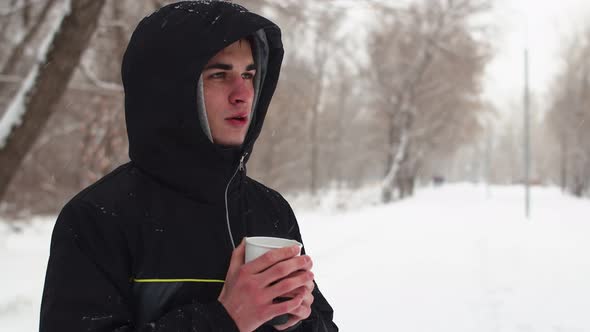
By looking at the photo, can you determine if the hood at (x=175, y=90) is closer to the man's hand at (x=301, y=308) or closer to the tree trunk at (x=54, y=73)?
the man's hand at (x=301, y=308)

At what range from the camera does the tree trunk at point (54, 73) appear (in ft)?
14.4

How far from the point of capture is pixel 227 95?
1.39 m

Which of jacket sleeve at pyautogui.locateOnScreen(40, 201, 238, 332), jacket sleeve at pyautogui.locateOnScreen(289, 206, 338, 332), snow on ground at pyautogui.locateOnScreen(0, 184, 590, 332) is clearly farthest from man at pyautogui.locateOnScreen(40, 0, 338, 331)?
snow on ground at pyautogui.locateOnScreen(0, 184, 590, 332)

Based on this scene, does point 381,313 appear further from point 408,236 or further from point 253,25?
point 408,236

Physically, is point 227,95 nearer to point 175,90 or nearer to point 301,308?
point 175,90

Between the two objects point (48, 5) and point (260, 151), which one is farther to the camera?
point (260, 151)

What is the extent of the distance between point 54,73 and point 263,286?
4.13 meters

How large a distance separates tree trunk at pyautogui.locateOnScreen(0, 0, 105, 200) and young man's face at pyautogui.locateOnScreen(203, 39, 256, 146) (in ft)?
12.0

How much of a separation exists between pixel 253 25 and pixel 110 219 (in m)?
0.71

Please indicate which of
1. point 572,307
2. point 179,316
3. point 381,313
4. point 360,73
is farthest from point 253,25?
point 360,73

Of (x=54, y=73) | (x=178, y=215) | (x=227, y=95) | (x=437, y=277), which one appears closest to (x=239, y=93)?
(x=227, y=95)

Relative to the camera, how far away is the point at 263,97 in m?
1.69

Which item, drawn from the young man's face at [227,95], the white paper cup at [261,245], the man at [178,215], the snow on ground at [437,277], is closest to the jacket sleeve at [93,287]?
the man at [178,215]

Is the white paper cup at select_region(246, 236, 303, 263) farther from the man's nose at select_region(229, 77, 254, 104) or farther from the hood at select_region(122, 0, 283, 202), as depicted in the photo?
the man's nose at select_region(229, 77, 254, 104)
